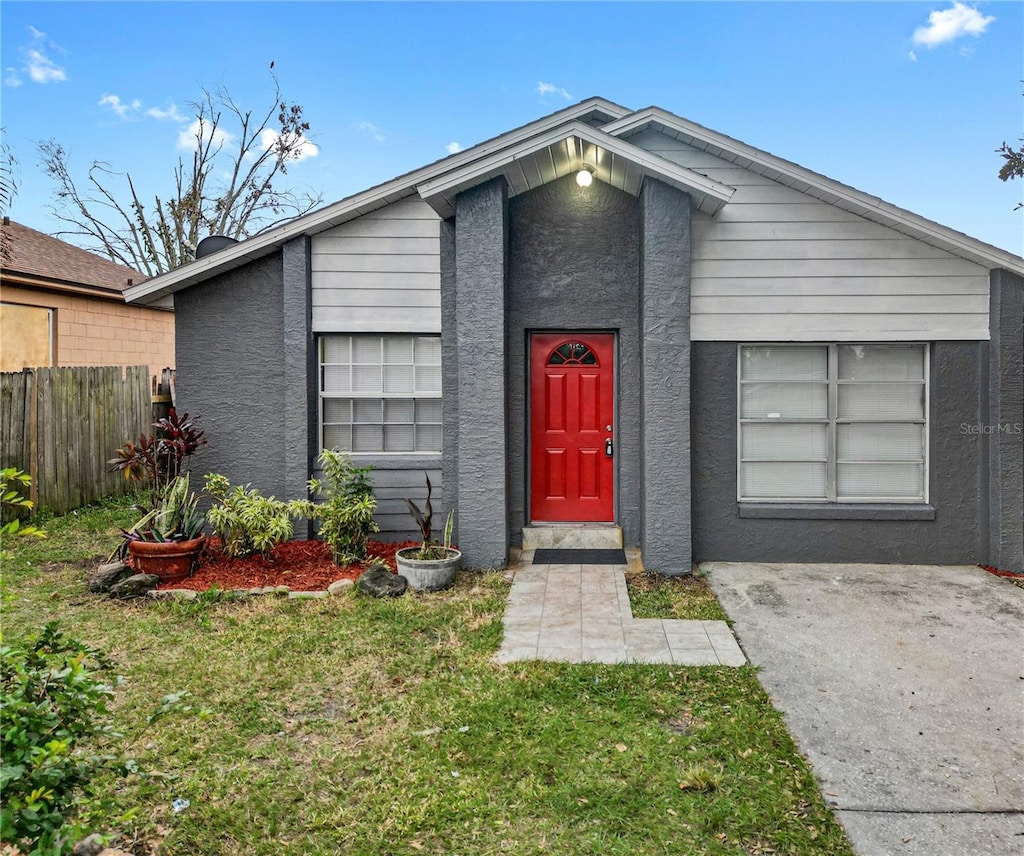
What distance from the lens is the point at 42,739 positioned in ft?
6.25

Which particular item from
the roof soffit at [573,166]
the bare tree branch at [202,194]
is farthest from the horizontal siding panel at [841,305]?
the bare tree branch at [202,194]

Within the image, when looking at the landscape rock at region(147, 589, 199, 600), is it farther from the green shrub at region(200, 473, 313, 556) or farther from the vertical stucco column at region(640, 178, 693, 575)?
the vertical stucco column at region(640, 178, 693, 575)

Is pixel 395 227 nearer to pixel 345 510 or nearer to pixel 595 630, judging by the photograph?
pixel 345 510

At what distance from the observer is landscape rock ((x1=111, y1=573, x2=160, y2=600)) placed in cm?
592

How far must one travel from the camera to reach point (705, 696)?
396 centimetres

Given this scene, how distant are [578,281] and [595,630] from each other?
152 inches

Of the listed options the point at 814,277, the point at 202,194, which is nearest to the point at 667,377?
the point at 814,277

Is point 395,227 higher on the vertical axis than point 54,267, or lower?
lower

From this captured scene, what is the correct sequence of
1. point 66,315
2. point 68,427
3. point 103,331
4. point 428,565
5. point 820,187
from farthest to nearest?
point 103,331 → point 66,315 → point 68,427 → point 820,187 → point 428,565

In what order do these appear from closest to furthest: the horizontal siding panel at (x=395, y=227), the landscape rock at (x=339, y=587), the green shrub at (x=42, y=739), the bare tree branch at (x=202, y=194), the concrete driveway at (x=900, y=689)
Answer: the green shrub at (x=42, y=739)
the concrete driveway at (x=900, y=689)
the landscape rock at (x=339, y=587)
the horizontal siding panel at (x=395, y=227)
the bare tree branch at (x=202, y=194)

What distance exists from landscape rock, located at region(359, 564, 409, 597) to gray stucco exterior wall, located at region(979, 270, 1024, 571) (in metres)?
6.07

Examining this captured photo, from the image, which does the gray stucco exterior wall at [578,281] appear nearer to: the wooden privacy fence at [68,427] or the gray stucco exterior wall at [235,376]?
the gray stucco exterior wall at [235,376]

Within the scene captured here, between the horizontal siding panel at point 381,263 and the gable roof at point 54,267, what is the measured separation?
5511 millimetres

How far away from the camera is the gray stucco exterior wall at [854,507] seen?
6.84 metres
